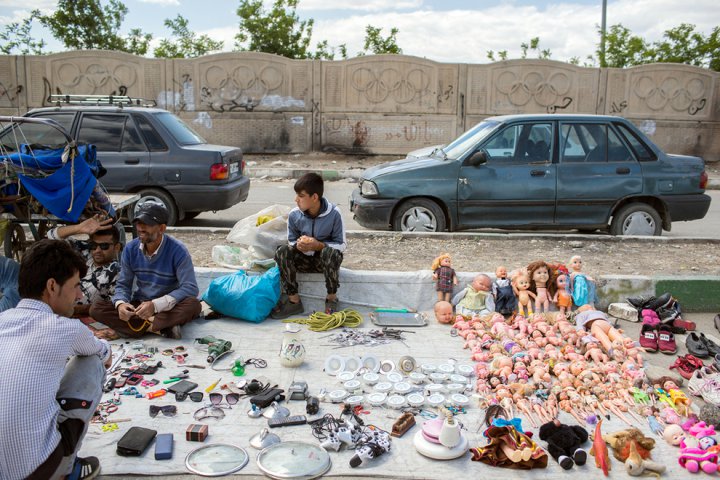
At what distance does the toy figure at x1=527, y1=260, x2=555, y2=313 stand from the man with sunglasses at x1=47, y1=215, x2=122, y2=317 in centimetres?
371

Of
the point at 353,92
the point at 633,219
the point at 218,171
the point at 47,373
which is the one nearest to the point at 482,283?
the point at 633,219

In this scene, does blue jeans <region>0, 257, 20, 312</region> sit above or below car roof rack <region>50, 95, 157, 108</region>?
below

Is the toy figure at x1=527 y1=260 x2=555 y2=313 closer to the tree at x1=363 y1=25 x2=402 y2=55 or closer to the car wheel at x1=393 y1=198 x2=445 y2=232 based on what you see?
the car wheel at x1=393 y1=198 x2=445 y2=232

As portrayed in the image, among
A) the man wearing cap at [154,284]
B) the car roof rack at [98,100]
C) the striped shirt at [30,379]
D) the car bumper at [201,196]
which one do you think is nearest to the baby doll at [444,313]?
the man wearing cap at [154,284]

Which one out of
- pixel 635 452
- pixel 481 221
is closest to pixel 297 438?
pixel 635 452

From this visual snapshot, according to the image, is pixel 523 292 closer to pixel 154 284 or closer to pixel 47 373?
pixel 154 284

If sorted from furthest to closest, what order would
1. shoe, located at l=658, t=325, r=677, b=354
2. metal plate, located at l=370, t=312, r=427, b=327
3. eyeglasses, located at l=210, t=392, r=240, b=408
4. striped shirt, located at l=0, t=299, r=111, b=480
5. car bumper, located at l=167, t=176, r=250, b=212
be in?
car bumper, located at l=167, t=176, r=250, b=212, metal plate, located at l=370, t=312, r=427, b=327, shoe, located at l=658, t=325, r=677, b=354, eyeglasses, located at l=210, t=392, r=240, b=408, striped shirt, located at l=0, t=299, r=111, b=480

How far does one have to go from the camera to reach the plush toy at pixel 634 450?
3.30 metres

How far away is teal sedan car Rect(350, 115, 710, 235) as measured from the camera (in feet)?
25.8

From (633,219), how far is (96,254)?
6.36m

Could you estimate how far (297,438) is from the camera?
362 cm

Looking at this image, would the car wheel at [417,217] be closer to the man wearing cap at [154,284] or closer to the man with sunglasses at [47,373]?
the man wearing cap at [154,284]

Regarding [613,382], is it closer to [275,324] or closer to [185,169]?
[275,324]

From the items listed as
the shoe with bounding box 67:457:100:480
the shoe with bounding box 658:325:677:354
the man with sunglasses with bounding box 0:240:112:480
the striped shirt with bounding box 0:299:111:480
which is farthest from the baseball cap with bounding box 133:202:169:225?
the shoe with bounding box 658:325:677:354
